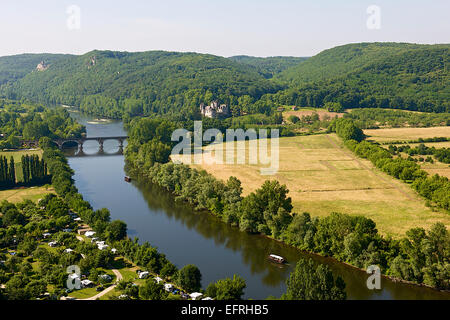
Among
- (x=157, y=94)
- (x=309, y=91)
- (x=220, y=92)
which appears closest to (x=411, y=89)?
(x=309, y=91)

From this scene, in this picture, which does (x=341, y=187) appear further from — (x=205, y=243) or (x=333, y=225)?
(x=205, y=243)

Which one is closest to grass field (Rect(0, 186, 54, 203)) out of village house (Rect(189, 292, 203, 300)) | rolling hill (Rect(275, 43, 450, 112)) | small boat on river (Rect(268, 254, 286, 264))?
village house (Rect(189, 292, 203, 300))

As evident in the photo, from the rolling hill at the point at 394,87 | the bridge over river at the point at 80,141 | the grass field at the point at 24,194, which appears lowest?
the grass field at the point at 24,194

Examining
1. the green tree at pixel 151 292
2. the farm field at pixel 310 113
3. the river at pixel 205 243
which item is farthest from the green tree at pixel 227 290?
the farm field at pixel 310 113

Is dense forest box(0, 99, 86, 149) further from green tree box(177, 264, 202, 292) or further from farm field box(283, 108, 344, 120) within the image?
green tree box(177, 264, 202, 292)

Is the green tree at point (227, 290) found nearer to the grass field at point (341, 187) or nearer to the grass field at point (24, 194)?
the grass field at point (341, 187)
